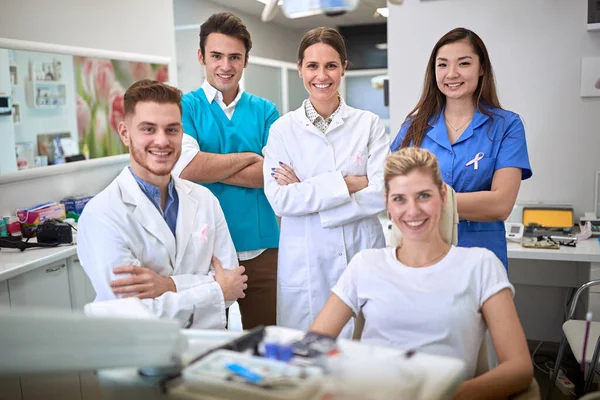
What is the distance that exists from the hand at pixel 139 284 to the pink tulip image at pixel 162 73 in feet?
10.1

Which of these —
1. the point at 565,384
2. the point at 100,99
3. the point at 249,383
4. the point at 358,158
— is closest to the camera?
the point at 249,383

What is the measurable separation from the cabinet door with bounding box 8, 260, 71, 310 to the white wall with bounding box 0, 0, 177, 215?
0.61 meters

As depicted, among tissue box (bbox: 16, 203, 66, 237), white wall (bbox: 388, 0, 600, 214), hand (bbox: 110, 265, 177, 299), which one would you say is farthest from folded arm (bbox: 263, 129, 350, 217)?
white wall (bbox: 388, 0, 600, 214)

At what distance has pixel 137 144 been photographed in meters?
1.70

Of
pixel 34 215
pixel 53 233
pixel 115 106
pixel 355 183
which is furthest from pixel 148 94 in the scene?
pixel 115 106

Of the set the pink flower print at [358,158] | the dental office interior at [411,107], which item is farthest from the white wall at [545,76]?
the pink flower print at [358,158]

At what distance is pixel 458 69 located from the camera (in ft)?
6.53

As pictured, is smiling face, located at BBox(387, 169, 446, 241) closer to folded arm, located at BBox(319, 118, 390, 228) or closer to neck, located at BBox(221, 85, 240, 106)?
folded arm, located at BBox(319, 118, 390, 228)

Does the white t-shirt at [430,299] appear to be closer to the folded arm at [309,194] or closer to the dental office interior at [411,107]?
the dental office interior at [411,107]

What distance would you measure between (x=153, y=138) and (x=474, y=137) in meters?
1.06

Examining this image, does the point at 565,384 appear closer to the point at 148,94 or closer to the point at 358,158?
the point at 358,158

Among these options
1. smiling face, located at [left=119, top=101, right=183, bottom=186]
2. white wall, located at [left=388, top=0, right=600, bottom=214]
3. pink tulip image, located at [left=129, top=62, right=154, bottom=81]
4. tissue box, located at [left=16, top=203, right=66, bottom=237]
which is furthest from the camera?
pink tulip image, located at [left=129, top=62, right=154, bottom=81]

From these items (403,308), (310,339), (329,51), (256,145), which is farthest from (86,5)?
(310,339)

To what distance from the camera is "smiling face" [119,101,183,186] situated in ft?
5.54
